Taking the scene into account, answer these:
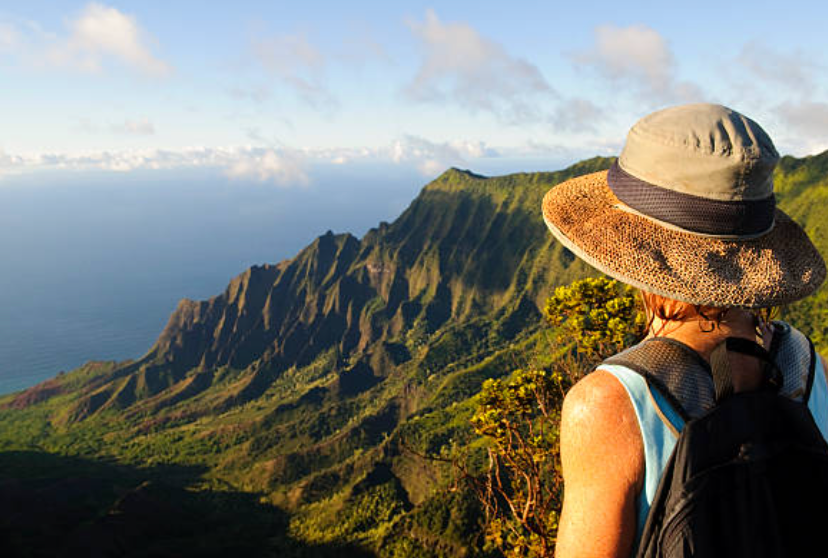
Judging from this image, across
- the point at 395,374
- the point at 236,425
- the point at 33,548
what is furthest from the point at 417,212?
the point at 33,548

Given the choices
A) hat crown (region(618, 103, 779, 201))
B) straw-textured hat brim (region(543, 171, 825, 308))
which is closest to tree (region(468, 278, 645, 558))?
straw-textured hat brim (region(543, 171, 825, 308))

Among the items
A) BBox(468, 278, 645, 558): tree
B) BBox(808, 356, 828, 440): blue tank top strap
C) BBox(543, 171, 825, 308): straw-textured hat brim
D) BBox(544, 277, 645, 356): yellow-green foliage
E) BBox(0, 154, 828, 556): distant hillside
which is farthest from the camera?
BBox(0, 154, 828, 556): distant hillside

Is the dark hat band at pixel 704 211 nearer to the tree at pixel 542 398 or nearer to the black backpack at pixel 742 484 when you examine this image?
the black backpack at pixel 742 484

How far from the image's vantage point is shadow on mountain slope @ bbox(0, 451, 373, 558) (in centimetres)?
5212

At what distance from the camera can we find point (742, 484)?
1827mm

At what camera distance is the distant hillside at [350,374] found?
260 ft

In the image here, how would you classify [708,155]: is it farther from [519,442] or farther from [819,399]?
[519,442]

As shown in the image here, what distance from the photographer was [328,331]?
17225 cm

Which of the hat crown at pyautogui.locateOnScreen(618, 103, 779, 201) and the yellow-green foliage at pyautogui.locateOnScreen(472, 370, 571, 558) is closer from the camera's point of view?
the hat crown at pyautogui.locateOnScreen(618, 103, 779, 201)

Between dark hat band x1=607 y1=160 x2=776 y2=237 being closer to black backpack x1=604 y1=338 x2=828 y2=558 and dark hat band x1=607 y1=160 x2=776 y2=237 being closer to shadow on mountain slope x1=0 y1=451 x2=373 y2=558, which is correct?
black backpack x1=604 y1=338 x2=828 y2=558

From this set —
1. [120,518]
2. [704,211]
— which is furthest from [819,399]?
[120,518]

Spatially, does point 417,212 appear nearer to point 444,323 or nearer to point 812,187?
point 444,323

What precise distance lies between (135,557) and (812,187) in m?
133

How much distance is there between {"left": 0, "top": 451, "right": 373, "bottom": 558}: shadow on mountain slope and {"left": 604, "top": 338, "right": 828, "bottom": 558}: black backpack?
6364 centimetres
